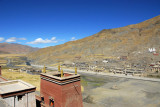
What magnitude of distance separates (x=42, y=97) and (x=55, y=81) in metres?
2.27

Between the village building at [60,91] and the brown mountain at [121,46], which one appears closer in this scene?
the village building at [60,91]

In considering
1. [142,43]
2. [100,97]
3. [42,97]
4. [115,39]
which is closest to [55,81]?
[42,97]

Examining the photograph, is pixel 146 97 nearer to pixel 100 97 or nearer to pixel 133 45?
pixel 100 97

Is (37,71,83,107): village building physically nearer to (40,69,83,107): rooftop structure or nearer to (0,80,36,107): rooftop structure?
(40,69,83,107): rooftop structure

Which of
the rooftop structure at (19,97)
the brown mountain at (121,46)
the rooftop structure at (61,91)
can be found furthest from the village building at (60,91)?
the brown mountain at (121,46)

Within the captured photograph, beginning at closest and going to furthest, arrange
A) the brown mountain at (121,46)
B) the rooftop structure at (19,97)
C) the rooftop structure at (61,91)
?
the rooftop structure at (19,97) < the rooftop structure at (61,91) < the brown mountain at (121,46)

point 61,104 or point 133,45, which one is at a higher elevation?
point 133,45

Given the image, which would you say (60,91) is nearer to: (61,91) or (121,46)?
(61,91)

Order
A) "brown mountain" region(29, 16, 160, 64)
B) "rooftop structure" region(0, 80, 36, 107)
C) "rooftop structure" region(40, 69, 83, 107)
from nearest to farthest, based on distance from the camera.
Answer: "rooftop structure" region(0, 80, 36, 107), "rooftop structure" region(40, 69, 83, 107), "brown mountain" region(29, 16, 160, 64)

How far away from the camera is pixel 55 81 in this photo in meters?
7.50

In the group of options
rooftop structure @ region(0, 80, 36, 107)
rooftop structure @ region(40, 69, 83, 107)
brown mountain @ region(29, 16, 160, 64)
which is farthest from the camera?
brown mountain @ region(29, 16, 160, 64)

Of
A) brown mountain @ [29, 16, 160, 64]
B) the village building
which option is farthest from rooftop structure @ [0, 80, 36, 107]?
brown mountain @ [29, 16, 160, 64]

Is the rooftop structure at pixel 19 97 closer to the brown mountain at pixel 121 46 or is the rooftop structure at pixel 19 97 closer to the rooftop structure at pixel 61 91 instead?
the rooftop structure at pixel 61 91

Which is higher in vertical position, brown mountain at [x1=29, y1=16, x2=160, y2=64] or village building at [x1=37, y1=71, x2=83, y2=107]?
brown mountain at [x1=29, y1=16, x2=160, y2=64]
